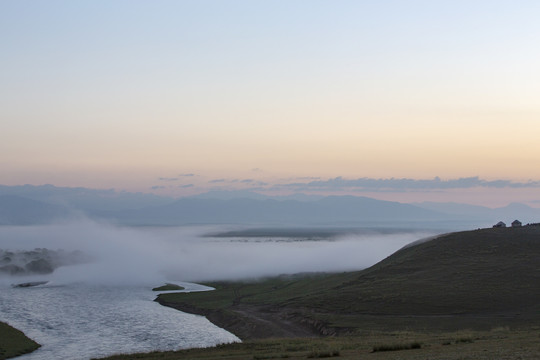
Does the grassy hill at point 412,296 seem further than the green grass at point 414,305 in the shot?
Yes

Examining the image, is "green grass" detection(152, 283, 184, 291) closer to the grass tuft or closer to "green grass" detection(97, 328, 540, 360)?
"green grass" detection(97, 328, 540, 360)

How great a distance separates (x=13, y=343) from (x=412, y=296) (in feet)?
170

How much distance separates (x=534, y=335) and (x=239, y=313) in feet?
162

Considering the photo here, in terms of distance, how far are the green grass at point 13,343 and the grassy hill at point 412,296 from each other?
25.4 m

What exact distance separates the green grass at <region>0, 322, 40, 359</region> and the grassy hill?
25.4 m

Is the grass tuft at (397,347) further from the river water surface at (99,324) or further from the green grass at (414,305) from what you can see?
the river water surface at (99,324)

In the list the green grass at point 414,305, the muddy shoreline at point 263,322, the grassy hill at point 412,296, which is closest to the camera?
the green grass at point 414,305

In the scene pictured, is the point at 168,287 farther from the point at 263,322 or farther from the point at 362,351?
the point at 362,351

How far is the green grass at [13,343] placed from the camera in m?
57.4

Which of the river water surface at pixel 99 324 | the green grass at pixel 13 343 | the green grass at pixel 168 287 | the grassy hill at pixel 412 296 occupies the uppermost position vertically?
the grassy hill at pixel 412 296

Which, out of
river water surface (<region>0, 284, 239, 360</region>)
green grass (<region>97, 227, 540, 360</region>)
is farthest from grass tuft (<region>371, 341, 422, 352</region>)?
river water surface (<region>0, 284, 239, 360</region>)

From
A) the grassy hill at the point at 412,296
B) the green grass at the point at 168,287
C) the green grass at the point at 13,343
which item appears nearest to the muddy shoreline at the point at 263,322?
the grassy hill at the point at 412,296

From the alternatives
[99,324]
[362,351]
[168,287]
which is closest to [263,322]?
[99,324]

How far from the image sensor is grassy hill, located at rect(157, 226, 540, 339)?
220ft
